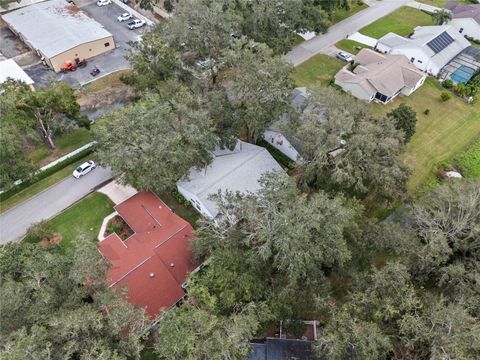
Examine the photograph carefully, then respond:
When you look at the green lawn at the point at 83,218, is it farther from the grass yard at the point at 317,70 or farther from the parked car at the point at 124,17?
the parked car at the point at 124,17

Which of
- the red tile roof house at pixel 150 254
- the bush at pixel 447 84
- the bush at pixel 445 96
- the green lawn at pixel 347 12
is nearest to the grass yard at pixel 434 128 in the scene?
the bush at pixel 445 96

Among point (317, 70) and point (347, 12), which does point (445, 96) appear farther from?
point (347, 12)

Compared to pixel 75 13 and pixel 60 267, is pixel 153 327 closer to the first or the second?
pixel 60 267

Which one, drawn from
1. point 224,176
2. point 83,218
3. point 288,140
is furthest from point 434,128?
point 83,218

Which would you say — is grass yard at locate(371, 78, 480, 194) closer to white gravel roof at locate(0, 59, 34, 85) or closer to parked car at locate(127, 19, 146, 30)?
parked car at locate(127, 19, 146, 30)

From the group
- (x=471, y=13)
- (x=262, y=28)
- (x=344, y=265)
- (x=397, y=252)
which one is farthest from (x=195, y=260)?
(x=471, y=13)
